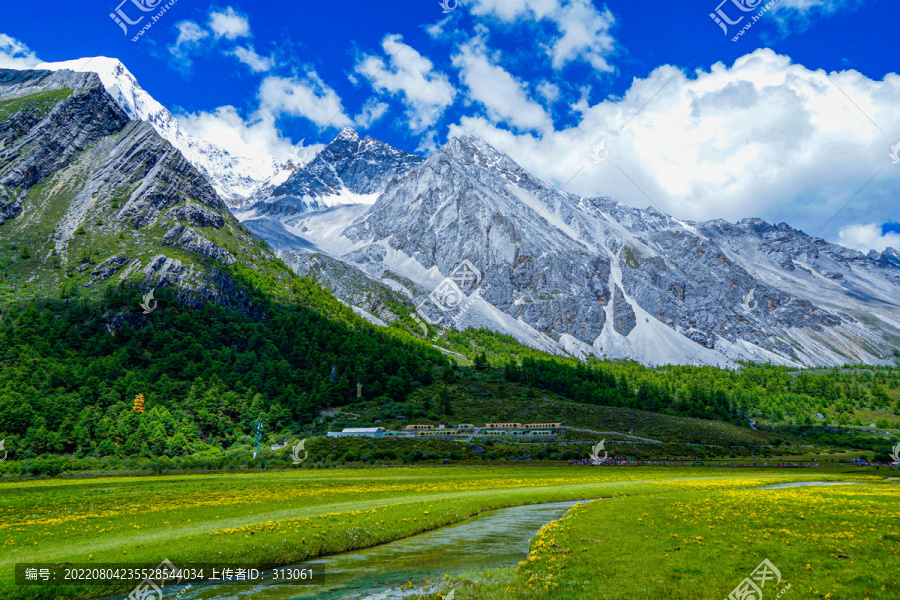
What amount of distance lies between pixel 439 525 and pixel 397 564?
11184 mm

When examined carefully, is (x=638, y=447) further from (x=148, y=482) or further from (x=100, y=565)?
(x=100, y=565)

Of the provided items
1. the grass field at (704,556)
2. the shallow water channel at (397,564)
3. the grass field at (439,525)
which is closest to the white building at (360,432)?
the grass field at (439,525)

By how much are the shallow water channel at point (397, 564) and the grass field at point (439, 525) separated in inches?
70.4

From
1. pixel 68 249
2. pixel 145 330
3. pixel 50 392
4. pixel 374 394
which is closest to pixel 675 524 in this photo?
pixel 50 392

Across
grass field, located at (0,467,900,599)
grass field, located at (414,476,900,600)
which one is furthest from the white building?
grass field, located at (414,476,900,600)

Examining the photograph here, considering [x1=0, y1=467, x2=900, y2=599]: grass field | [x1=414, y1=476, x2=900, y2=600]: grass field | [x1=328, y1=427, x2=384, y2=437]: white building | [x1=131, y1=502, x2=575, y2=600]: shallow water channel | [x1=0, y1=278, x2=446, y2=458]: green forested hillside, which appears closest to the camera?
[x1=414, y1=476, x2=900, y2=600]: grass field

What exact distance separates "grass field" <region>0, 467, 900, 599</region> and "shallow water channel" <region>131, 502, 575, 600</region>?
1788 millimetres

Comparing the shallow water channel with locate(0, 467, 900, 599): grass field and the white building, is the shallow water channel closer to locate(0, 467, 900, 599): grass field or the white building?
locate(0, 467, 900, 599): grass field

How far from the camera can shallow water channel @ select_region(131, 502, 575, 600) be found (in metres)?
19.5

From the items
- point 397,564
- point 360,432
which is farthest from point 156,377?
point 397,564

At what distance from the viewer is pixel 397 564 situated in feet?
77.9

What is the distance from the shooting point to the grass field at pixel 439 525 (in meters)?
18.8

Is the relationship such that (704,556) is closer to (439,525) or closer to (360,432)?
(439,525)

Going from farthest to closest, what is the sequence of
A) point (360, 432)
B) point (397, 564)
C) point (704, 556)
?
1. point (360, 432)
2. point (397, 564)
3. point (704, 556)
